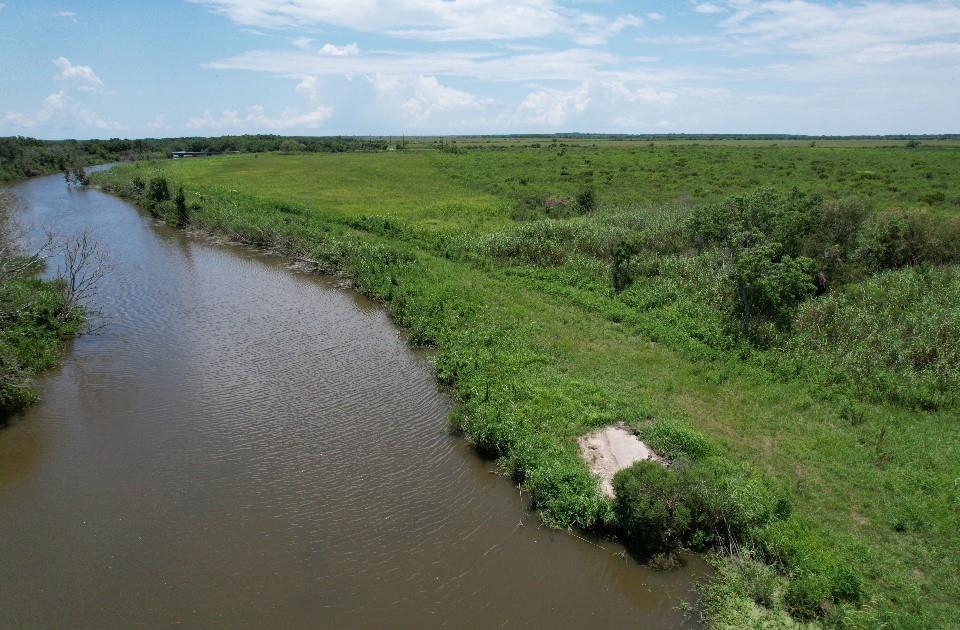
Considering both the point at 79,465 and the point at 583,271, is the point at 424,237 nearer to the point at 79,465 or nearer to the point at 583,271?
the point at 583,271

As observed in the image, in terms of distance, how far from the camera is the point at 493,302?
22.3 m

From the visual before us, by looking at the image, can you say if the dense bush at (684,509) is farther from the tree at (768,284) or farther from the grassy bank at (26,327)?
the grassy bank at (26,327)

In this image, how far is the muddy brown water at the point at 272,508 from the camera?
Answer: 9.71 m

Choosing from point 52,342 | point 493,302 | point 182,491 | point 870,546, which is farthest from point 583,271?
point 52,342

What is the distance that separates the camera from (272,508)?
11.9m

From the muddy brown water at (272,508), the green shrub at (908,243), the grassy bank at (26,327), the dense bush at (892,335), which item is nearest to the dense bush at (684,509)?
the muddy brown water at (272,508)

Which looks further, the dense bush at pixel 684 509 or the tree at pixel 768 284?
the tree at pixel 768 284

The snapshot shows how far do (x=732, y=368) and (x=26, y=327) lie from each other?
912 inches

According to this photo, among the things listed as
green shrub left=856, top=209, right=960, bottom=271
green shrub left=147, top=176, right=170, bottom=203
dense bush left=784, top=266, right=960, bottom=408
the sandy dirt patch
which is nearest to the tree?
dense bush left=784, top=266, right=960, bottom=408

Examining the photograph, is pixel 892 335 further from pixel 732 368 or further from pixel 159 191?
pixel 159 191

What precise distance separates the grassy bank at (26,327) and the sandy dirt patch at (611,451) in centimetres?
1557

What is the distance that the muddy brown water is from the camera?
31.9 feet

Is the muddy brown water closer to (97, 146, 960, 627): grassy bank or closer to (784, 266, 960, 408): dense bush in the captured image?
(97, 146, 960, 627): grassy bank

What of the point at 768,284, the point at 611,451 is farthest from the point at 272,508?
the point at 768,284
